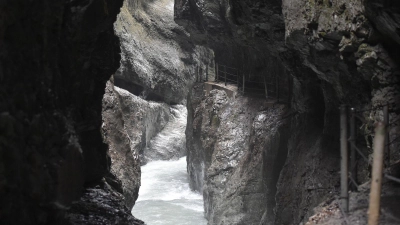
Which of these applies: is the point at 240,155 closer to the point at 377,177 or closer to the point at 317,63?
the point at 317,63

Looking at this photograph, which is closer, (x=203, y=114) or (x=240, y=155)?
(x=240, y=155)

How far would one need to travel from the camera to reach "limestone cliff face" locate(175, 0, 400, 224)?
980 cm

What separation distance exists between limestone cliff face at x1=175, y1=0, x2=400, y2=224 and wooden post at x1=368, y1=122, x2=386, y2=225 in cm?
460

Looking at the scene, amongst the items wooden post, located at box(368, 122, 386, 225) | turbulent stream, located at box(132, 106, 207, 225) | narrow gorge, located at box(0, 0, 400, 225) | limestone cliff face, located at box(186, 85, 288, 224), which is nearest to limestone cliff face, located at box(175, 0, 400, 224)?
narrow gorge, located at box(0, 0, 400, 225)

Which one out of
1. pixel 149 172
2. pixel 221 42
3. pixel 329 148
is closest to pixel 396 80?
pixel 329 148

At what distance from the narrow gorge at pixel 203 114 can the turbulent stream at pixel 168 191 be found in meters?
0.11

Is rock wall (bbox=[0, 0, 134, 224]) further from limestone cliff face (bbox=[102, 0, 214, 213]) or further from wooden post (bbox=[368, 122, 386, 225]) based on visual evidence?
limestone cliff face (bbox=[102, 0, 214, 213])

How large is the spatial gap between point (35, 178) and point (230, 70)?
1989 centimetres

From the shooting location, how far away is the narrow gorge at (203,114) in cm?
710

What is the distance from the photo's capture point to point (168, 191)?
93.9 feet

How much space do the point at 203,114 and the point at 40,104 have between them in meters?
17.2

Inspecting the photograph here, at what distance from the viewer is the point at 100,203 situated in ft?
39.4

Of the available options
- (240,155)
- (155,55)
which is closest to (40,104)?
(240,155)

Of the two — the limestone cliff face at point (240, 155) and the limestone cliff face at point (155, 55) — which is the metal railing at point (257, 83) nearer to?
the limestone cliff face at point (240, 155)
